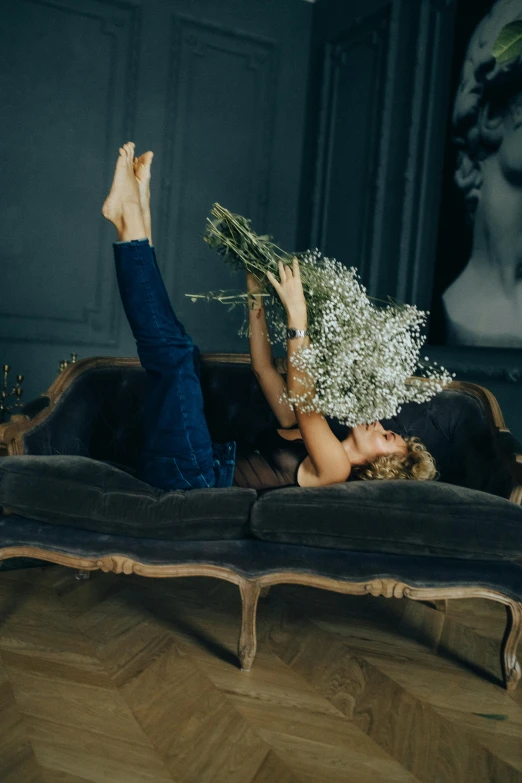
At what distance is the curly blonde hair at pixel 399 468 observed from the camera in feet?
7.38

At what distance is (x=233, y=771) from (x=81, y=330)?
11.5 feet

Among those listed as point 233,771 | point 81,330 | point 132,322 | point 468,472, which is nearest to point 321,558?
point 233,771

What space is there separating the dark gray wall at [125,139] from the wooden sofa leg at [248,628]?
9.56 ft

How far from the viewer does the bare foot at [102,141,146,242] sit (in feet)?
7.22

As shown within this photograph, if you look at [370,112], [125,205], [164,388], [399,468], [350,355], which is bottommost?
[399,468]

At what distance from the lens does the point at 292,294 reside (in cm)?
204

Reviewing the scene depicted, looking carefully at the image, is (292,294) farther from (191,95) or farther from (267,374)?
(191,95)

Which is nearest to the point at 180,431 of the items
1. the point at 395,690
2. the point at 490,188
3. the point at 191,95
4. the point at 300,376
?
the point at 300,376

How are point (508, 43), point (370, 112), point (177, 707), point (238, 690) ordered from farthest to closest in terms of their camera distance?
point (370, 112), point (238, 690), point (177, 707), point (508, 43)

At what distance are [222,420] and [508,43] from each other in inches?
76.0

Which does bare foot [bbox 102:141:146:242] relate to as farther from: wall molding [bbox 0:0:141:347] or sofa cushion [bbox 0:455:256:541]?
wall molding [bbox 0:0:141:347]

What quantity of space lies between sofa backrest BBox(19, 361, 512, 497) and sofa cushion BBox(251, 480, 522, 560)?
501mm

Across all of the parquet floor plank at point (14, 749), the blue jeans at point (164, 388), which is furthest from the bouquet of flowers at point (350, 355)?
the parquet floor plank at point (14, 749)

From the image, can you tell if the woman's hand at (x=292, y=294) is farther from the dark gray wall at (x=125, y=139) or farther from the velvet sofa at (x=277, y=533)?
the dark gray wall at (x=125, y=139)
